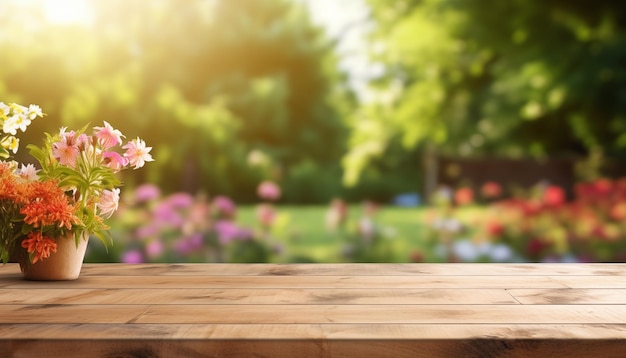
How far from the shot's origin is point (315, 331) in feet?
4.10

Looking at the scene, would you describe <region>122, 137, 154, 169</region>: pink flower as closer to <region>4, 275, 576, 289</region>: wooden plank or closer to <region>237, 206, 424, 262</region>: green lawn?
<region>4, 275, 576, 289</region>: wooden plank

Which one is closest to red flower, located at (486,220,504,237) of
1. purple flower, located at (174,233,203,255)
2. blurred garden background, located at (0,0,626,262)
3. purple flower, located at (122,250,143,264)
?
blurred garden background, located at (0,0,626,262)

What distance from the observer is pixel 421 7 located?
768 centimetres

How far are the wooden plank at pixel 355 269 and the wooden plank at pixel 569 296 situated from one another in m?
0.29

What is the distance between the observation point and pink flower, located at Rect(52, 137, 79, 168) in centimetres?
184

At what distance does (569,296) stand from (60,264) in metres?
1.25

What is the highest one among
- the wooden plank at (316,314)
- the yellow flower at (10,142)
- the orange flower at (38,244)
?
the yellow flower at (10,142)

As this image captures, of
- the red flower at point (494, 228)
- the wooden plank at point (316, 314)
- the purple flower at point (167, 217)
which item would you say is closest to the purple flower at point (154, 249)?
the purple flower at point (167, 217)

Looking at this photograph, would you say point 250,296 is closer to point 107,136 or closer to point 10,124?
point 107,136

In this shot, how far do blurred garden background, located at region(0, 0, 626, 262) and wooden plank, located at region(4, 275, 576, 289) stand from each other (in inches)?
128

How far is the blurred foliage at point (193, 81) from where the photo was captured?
7238 millimetres

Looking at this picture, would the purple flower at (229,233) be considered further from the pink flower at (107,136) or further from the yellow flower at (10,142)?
the pink flower at (107,136)

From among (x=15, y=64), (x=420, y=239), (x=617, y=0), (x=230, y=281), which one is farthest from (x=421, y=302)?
(x=420, y=239)

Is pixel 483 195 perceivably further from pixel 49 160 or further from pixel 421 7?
pixel 49 160
